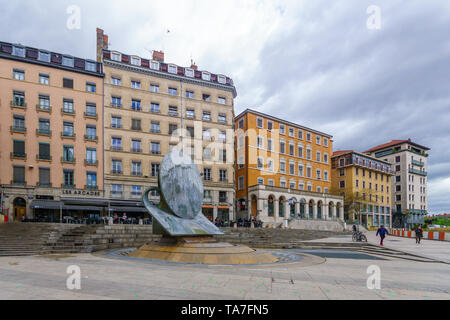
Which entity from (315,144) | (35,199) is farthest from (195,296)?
(315,144)

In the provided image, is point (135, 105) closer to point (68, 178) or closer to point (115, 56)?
point (115, 56)

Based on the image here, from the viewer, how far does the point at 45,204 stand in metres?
34.0

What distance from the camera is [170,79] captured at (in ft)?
148

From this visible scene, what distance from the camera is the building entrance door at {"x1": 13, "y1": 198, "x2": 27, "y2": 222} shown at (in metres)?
33.9

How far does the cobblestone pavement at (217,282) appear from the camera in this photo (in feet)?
25.4

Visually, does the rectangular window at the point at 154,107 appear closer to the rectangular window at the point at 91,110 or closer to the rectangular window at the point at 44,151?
the rectangular window at the point at 91,110

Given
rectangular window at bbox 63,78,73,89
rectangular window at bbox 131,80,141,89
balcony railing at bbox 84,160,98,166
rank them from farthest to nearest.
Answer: rectangular window at bbox 131,80,141,89, rectangular window at bbox 63,78,73,89, balcony railing at bbox 84,160,98,166

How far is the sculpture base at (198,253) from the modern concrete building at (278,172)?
29051mm

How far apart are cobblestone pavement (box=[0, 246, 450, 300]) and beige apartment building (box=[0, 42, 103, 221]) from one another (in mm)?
25212

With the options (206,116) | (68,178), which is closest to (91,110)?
(68,178)

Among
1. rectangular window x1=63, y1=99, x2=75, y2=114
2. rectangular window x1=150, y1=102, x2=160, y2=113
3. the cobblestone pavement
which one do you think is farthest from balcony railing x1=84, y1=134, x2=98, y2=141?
the cobblestone pavement

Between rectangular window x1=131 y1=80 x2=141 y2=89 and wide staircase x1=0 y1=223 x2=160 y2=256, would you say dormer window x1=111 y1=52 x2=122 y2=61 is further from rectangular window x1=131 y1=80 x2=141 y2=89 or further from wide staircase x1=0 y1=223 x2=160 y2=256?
wide staircase x1=0 y1=223 x2=160 y2=256

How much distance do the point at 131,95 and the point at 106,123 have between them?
520 cm
